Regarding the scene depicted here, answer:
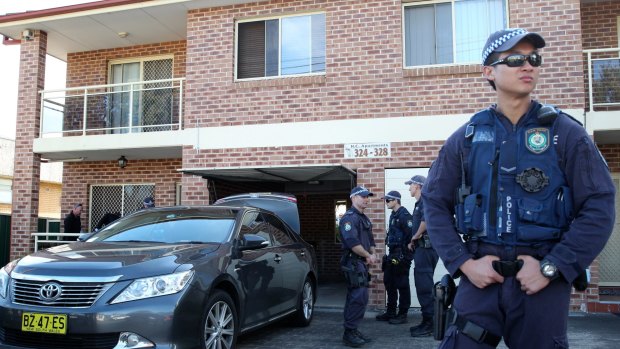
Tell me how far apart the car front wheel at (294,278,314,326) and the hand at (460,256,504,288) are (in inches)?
189

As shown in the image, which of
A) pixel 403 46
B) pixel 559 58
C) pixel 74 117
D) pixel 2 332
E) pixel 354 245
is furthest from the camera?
pixel 74 117

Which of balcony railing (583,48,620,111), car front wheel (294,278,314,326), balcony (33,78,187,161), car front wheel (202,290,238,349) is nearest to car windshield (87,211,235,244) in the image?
car front wheel (202,290,238,349)

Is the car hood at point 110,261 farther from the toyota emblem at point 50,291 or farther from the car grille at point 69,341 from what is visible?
the car grille at point 69,341

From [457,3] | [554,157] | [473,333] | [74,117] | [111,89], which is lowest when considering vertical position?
[473,333]

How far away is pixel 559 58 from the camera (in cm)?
869

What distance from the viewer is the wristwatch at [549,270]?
6.93 feet

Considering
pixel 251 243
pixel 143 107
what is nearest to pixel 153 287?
pixel 251 243

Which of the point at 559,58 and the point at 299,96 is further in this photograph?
the point at 299,96

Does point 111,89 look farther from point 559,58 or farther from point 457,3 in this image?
point 559,58

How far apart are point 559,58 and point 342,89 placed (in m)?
3.49

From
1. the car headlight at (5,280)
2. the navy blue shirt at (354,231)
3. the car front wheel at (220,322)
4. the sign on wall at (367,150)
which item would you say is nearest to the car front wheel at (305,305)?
the navy blue shirt at (354,231)

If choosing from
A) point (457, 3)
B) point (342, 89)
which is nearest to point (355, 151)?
point (342, 89)

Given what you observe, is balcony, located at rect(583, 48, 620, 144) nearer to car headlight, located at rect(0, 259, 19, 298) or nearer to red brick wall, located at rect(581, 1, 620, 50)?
red brick wall, located at rect(581, 1, 620, 50)

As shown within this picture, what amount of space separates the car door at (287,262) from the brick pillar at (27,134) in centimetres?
666
